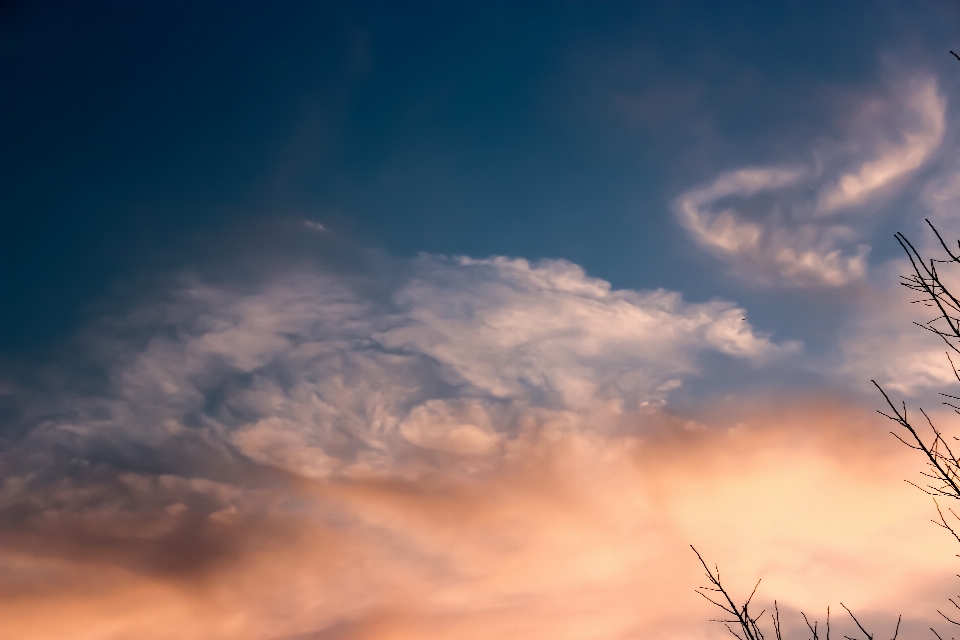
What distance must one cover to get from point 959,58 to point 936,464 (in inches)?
181

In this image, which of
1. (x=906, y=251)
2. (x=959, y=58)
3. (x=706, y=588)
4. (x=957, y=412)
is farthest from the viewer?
(x=706, y=588)

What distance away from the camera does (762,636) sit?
9430mm

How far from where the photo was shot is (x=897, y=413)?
7352 millimetres

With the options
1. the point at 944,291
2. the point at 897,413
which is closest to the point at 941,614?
the point at 897,413

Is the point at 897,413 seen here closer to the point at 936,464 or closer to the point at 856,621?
the point at 936,464

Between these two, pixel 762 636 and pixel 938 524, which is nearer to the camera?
pixel 938 524

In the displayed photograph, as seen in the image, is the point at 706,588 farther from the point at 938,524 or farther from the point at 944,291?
the point at 944,291

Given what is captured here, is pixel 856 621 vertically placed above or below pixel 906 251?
below

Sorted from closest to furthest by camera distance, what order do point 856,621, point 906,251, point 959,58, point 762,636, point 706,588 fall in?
point 959,58, point 906,251, point 856,621, point 762,636, point 706,588

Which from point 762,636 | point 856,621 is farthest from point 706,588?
point 856,621

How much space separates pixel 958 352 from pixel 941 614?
13.8 feet

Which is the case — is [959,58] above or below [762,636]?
above

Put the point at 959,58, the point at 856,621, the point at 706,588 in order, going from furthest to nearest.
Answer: the point at 706,588 → the point at 856,621 → the point at 959,58

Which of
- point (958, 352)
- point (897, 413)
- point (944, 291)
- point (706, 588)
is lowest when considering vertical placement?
point (706, 588)
